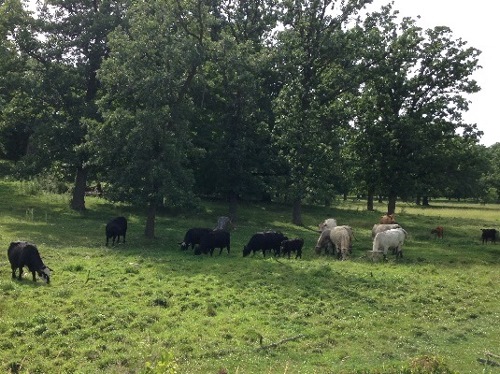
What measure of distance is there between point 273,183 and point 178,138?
13.1 meters

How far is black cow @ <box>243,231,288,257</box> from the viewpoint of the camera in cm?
2591

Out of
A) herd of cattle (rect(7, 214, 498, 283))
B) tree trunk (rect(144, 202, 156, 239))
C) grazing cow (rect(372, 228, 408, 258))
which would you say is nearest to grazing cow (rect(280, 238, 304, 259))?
herd of cattle (rect(7, 214, 498, 283))

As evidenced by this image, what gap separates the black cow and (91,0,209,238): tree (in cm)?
501

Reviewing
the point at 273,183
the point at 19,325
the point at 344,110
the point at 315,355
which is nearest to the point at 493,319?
the point at 315,355

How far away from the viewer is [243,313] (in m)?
15.2

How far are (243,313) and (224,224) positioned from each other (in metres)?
19.9

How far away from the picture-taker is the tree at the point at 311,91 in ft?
128

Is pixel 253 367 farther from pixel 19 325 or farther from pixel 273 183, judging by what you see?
pixel 273 183

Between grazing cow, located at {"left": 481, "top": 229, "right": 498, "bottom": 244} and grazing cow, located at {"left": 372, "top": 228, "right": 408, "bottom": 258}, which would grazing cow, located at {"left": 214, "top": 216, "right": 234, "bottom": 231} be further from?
grazing cow, located at {"left": 481, "top": 229, "right": 498, "bottom": 244}

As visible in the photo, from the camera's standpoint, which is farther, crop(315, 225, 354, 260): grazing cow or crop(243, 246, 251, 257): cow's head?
crop(315, 225, 354, 260): grazing cow

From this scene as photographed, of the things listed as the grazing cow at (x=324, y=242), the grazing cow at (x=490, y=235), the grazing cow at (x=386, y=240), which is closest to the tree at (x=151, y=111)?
the grazing cow at (x=324, y=242)

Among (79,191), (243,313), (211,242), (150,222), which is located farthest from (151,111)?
(243,313)

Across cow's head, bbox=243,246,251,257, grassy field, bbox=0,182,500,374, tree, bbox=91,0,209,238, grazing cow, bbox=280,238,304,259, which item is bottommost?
grassy field, bbox=0,182,500,374

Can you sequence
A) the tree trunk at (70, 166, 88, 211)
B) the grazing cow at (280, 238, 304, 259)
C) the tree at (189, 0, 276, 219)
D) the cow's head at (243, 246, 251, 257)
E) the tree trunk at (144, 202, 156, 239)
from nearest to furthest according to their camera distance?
the cow's head at (243, 246, 251, 257) → the grazing cow at (280, 238, 304, 259) → the tree trunk at (144, 202, 156, 239) → the tree at (189, 0, 276, 219) → the tree trunk at (70, 166, 88, 211)
